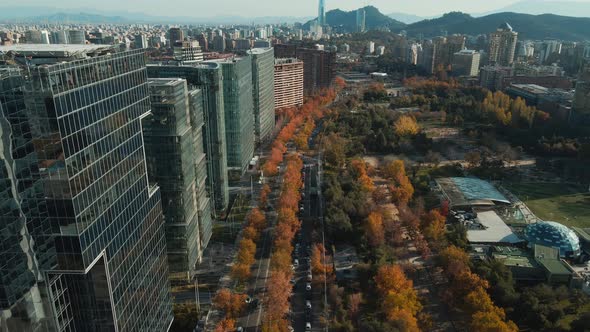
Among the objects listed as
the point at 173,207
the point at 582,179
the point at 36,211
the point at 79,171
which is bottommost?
the point at 582,179

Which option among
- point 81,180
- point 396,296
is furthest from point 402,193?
point 81,180

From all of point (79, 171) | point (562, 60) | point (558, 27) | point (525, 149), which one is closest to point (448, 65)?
point (562, 60)

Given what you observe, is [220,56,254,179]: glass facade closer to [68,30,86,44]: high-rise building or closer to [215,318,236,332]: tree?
[68,30,86,44]: high-rise building

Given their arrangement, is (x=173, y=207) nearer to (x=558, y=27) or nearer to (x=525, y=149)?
(x=525, y=149)

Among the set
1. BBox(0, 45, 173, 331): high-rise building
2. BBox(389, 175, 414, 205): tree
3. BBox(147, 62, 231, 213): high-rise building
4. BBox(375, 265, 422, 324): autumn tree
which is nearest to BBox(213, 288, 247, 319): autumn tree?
BBox(0, 45, 173, 331): high-rise building

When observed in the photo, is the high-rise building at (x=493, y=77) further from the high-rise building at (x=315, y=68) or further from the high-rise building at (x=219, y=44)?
the high-rise building at (x=219, y=44)

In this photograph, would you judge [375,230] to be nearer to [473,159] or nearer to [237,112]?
[237,112]

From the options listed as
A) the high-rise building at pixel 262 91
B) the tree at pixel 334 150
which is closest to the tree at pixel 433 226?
the tree at pixel 334 150
